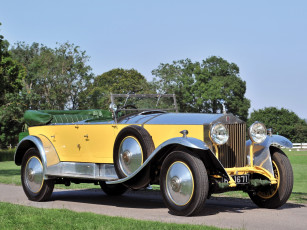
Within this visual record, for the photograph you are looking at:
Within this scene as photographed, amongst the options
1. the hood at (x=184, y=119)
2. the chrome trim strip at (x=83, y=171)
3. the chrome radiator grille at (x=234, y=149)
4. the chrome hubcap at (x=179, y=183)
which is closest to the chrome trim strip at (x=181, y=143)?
the chrome hubcap at (x=179, y=183)

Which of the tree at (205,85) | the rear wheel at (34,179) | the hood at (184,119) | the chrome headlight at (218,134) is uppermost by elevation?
the tree at (205,85)

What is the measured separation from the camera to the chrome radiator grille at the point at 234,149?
8.08m

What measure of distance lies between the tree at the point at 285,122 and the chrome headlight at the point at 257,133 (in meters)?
80.6

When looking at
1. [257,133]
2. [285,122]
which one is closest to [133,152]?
[257,133]

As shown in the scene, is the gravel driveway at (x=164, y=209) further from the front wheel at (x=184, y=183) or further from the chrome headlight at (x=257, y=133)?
the chrome headlight at (x=257, y=133)

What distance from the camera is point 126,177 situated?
27.0 ft

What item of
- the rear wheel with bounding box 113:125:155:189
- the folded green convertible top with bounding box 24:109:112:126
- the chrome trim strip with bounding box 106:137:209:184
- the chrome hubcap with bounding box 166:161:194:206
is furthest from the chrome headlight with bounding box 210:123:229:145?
the folded green convertible top with bounding box 24:109:112:126

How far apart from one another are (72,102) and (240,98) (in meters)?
20.8

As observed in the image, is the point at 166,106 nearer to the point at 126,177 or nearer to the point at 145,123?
the point at 145,123

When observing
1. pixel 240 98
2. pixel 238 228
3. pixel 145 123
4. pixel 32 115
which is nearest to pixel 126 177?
pixel 145 123

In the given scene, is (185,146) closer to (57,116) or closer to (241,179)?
(241,179)

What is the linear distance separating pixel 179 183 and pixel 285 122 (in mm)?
87820

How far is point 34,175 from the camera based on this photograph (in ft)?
33.4

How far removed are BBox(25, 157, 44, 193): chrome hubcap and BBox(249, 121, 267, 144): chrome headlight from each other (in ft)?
13.6
